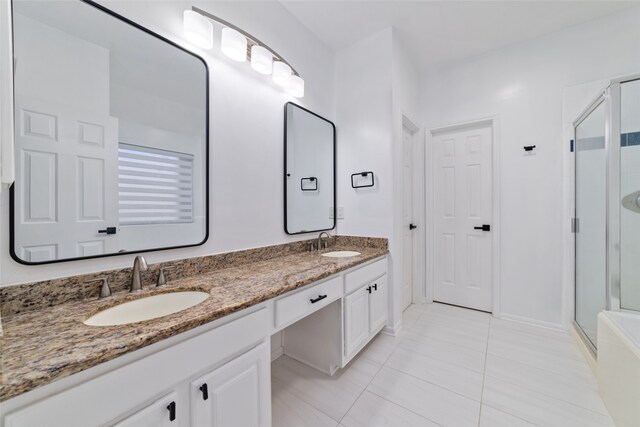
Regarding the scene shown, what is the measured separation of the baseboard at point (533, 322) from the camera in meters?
2.28

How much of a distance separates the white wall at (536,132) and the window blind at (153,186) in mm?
2842

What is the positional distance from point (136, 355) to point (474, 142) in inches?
127

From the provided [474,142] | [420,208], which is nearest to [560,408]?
[420,208]

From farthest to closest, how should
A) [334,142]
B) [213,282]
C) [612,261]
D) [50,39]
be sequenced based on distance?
[334,142] → [612,261] → [213,282] → [50,39]

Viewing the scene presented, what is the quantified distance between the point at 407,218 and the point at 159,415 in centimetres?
259

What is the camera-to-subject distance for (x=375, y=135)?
229cm

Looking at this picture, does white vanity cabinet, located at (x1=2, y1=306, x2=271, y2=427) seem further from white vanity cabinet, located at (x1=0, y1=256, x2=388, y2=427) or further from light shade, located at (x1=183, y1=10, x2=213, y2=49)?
light shade, located at (x1=183, y1=10, x2=213, y2=49)

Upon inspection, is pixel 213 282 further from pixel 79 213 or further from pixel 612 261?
pixel 612 261

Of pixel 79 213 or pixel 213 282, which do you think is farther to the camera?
pixel 213 282

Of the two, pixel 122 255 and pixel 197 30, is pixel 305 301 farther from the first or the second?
pixel 197 30

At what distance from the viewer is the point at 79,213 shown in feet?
3.34

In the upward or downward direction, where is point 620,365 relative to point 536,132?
downward

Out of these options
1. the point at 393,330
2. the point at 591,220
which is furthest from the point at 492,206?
the point at 393,330

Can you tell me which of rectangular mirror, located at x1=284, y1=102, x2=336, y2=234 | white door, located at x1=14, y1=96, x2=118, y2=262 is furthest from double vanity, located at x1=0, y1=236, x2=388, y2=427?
rectangular mirror, located at x1=284, y1=102, x2=336, y2=234
